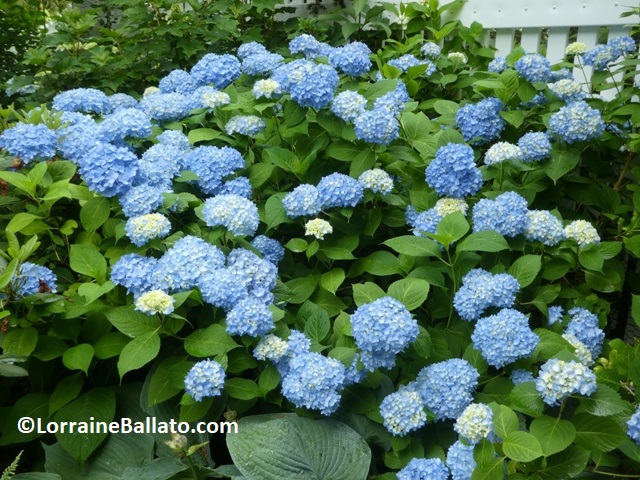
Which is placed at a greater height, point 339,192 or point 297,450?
point 339,192

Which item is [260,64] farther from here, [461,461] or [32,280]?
[461,461]

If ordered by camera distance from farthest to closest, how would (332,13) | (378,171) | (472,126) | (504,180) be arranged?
(332,13)
(472,126)
(504,180)
(378,171)

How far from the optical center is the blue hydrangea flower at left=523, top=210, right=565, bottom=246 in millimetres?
2213

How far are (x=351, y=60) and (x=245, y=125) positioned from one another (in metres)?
0.50

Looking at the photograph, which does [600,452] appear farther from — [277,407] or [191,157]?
[191,157]

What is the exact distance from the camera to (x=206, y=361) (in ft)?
6.02

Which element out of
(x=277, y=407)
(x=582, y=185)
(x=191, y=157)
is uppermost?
(x=191, y=157)

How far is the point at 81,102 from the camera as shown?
264 centimetres

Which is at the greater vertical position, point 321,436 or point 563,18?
point 563,18

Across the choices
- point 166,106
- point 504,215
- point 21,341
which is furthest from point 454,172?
point 21,341

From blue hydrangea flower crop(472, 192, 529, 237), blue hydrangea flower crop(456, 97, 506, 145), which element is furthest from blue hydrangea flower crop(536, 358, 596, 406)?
blue hydrangea flower crop(456, 97, 506, 145)

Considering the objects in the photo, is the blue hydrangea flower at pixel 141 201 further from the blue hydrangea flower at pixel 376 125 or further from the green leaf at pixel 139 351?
the blue hydrangea flower at pixel 376 125

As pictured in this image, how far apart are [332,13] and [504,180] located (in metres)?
2.07

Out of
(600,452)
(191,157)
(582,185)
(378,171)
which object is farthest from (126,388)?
(582,185)
